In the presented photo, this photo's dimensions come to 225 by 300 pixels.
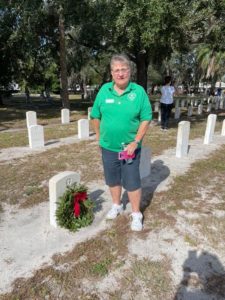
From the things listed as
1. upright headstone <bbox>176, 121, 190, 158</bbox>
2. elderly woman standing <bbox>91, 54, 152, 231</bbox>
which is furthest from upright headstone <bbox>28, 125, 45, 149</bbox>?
elderly woman standing <bbox>91, 54, 152, 231</bbox>

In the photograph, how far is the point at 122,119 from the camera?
3242mm

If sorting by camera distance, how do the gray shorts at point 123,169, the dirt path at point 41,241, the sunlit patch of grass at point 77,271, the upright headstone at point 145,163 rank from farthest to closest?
the upright headstone at point 145,163 → the gray shorts at point 123,169 → the dirt path at point 41,241 → the sunlit patch of grass at point 77,271

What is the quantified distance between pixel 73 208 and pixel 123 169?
0.84 m

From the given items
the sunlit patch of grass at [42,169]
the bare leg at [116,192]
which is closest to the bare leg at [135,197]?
the bare leg at [116,192]

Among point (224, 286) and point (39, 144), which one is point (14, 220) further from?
point (39, 144)

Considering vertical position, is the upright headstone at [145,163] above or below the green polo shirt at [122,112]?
below

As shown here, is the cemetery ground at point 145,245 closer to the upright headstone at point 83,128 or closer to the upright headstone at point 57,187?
the upright headstone at point 57,187

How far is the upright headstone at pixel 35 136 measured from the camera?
26.0 ft

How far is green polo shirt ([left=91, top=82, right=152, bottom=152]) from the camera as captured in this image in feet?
10.5

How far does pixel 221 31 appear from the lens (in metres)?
10.3

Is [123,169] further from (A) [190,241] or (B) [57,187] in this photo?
(A) [190,241]

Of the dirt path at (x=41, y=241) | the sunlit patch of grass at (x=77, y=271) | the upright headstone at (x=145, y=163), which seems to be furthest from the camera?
the upright headstone at (x=145, y=163)

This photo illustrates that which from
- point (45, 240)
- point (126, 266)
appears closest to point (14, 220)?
point (45, 240)

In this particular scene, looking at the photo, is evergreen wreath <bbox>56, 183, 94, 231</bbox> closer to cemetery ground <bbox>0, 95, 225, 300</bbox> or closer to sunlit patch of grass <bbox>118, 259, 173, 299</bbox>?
cemetery ground <bbox>0, 95, 225, 300</bbox>
